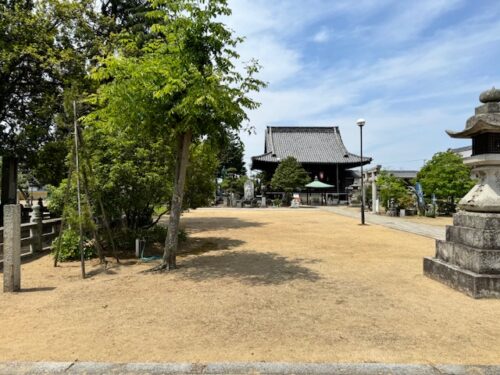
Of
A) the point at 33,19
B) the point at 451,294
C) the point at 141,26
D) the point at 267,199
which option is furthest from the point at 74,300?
the point at 267,199

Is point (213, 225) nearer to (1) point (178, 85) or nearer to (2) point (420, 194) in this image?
(1) point (178, 85)

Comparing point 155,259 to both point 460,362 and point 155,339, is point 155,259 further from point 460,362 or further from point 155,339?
point 460,362

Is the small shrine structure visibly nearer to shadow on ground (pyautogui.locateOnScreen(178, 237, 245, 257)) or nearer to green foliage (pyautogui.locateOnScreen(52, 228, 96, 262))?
shadow on ground (pyautogui.locateOnScreen(178, 237, 245, 257))

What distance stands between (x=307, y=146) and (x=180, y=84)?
36.4m

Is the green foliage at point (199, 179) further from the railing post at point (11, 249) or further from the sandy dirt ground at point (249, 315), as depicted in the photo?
the railing post at point (11, 249)

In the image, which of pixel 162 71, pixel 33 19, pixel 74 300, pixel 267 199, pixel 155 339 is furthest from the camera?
pixel 267 199

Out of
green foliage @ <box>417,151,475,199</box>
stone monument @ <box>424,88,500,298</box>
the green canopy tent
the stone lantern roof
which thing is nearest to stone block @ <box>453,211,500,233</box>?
stone monument @ <box>424,88,500,298</box>

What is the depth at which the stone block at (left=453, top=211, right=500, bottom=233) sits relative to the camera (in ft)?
17.8

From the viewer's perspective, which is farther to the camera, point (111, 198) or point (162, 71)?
point (111, 198)

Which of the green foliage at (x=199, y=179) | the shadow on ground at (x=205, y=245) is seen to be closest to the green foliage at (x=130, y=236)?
the shadow on ground at (x=205, y=245)

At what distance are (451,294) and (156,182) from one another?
250 inches

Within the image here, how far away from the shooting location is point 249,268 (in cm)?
→ 725

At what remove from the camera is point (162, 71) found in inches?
238

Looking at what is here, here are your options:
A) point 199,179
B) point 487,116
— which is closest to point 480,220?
point 487,116
